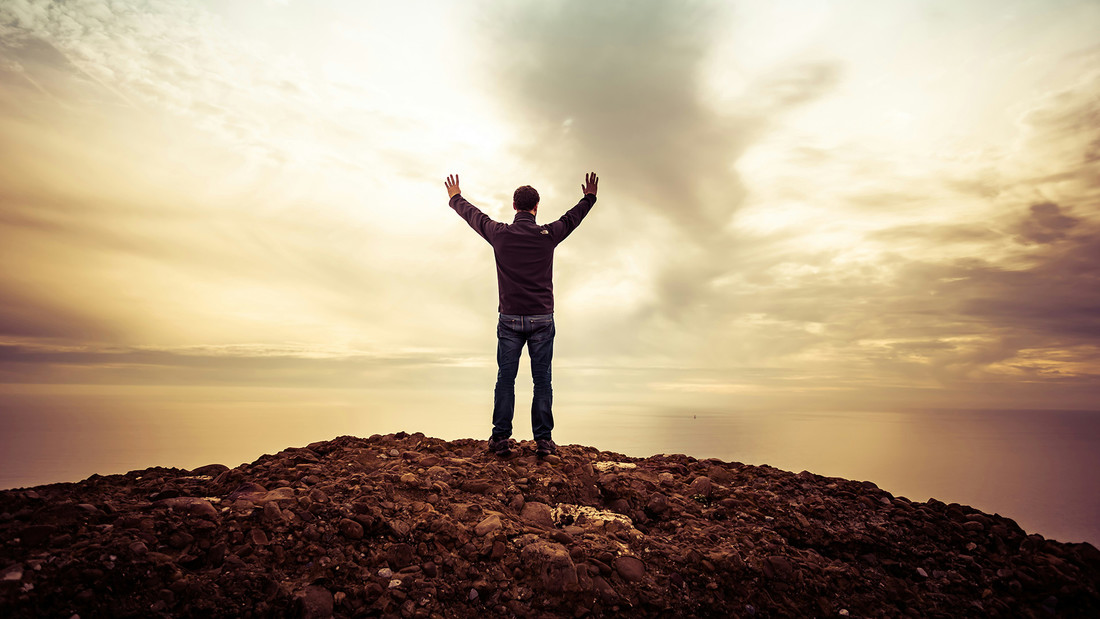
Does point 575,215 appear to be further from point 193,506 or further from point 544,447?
point 193,506

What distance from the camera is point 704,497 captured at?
27.0ft

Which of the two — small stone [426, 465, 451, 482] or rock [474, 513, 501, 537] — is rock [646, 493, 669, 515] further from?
small stone [426, 465, 451, 482]

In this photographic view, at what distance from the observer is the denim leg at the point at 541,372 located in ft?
29.0

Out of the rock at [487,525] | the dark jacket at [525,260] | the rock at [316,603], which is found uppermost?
the dark jacket at [525,260]

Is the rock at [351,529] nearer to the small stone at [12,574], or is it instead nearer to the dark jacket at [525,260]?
the small stone at [12,574]

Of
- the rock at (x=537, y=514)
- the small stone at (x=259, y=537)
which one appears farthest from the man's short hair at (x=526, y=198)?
the small stone at (x=259, y=537)

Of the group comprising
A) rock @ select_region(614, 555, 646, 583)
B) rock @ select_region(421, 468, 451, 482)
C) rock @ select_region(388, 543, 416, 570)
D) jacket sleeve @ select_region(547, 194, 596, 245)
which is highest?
jacket sleeve @ select_region(547, 194, 596, 245)

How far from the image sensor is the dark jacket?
880 centimetres

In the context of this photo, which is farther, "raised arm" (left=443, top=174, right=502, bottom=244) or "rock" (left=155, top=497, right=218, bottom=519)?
"raised arm" (left=443, top=174, right=502, bottom=244)

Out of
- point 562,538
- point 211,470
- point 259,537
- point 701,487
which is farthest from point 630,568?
point 211,470

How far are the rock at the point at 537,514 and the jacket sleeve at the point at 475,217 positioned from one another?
4.00m

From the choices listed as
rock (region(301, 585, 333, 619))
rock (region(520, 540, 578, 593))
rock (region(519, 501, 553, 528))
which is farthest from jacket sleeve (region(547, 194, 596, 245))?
rock (region(301, 585, 333, 619))

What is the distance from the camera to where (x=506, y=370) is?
8898 millimetres

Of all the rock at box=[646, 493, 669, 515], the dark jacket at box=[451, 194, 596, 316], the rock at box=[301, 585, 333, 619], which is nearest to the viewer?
the rock at box=[301, 585, 333, 619]
